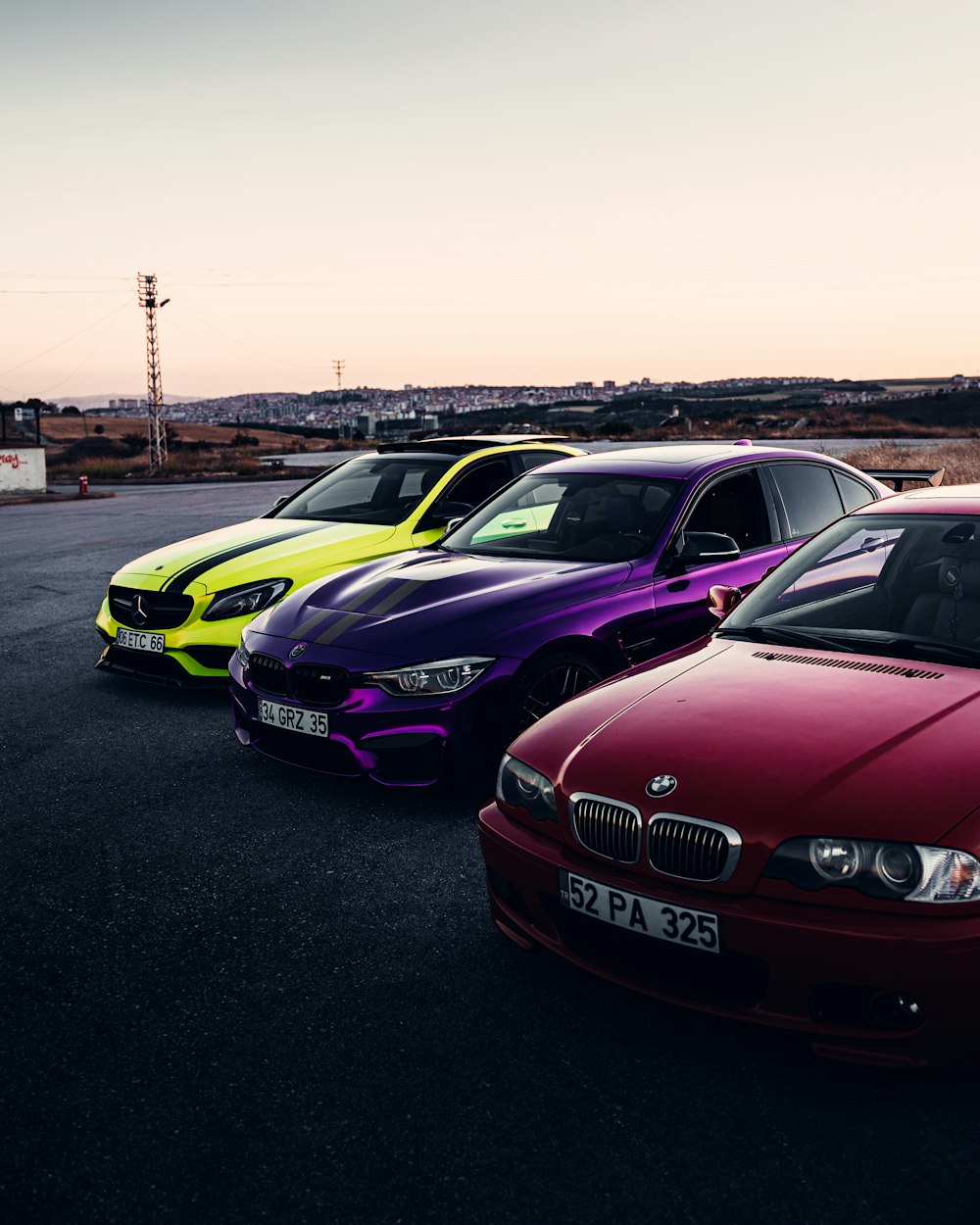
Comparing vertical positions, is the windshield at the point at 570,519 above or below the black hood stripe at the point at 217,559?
above

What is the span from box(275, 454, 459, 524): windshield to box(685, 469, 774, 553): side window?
2604 millimetres

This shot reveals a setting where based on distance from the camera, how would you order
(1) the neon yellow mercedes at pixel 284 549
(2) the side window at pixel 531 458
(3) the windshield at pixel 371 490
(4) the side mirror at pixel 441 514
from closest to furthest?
(1) the neon yellow mercedes at pixel 284 549 < (4) the side mirror at pixel 441 514 < (3) the windshield at pixel 371 490 < (2) the side window at pixel 531 458

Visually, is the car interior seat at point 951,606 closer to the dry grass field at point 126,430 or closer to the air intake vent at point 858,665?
the air intake vent at point 858,665

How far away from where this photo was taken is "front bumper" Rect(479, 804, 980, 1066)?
244cm

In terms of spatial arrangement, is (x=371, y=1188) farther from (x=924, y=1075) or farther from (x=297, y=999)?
(x=924, y=1075)

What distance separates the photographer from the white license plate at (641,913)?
8.68 ft

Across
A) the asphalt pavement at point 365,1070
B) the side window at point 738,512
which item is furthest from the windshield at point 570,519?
the asphalt pavement at point 365,1070

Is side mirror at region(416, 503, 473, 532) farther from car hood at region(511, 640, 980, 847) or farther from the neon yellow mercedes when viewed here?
car hood at region(511, 640, 980, 847)

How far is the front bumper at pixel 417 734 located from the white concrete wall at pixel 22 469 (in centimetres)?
3150

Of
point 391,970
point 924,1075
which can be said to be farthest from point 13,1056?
point 924,1075

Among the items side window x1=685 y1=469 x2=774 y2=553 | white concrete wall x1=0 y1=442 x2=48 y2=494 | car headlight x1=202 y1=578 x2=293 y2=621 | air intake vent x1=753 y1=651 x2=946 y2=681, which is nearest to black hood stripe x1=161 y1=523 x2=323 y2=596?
car headlight x1=202 y1=578 x2=293 y2=621

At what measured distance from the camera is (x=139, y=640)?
22.5ft

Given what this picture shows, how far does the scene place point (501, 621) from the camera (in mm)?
4840

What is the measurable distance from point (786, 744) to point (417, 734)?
6.72ft
